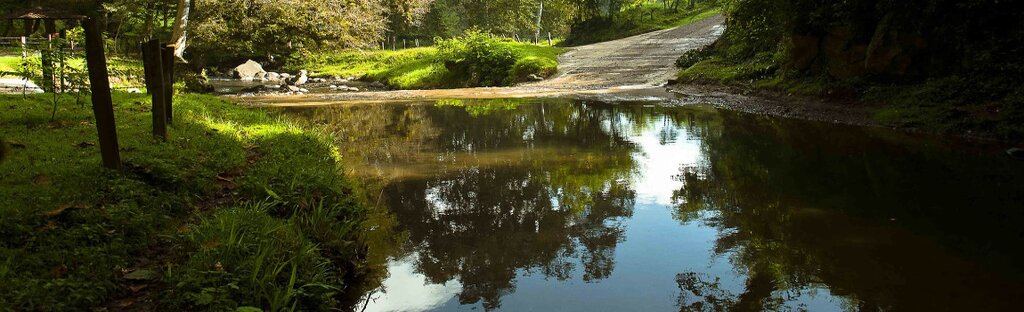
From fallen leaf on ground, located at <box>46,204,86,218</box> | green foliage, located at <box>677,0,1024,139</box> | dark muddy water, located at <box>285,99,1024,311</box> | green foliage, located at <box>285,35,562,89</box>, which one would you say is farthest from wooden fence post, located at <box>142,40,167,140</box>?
green foliage, located at <box>285,35,562,89</box>

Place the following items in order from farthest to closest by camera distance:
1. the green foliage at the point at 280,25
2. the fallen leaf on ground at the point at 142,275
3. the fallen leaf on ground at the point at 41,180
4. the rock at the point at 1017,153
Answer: the green foliage at the point at 280,25, the rock at the point at 1017,153, the fallen leaf on ground at the point at 41,180, the fallen leaf on ground at the point at 142,275

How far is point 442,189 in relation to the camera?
8008 millimetres

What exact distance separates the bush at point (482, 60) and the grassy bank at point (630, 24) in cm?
1853

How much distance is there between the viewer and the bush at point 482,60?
29484mm

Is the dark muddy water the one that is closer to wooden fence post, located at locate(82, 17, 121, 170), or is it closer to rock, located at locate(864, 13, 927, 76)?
wooden fence post, located at locate(82, 17, 121, 170)

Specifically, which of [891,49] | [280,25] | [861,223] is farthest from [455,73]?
[861,223]

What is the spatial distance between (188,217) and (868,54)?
45.3 ft

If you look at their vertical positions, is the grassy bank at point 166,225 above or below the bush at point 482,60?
below

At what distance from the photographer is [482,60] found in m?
29.8

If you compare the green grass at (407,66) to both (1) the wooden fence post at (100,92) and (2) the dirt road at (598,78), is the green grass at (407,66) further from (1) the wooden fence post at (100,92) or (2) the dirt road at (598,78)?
(1) the wooden fence post at (100,92)

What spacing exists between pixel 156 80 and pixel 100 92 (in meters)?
1.82

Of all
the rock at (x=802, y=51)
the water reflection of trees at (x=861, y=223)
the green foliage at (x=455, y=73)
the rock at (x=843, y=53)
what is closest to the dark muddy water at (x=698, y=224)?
the water reflection of trees at (x=861, y=223)

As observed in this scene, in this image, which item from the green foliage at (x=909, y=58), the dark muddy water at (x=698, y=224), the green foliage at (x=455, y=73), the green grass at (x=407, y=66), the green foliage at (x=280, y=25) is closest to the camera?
the dark muddy water at (x=698, y=224)

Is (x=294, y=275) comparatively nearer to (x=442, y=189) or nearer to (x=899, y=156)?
(x=442, y=189)
